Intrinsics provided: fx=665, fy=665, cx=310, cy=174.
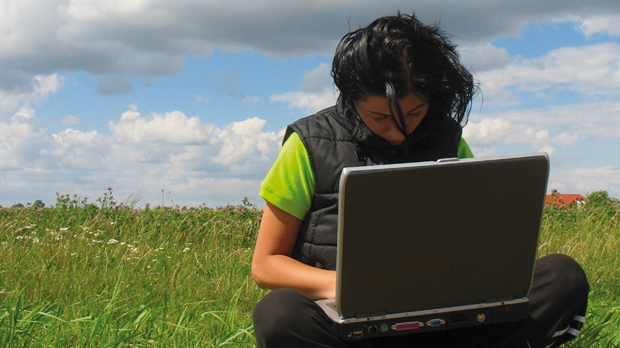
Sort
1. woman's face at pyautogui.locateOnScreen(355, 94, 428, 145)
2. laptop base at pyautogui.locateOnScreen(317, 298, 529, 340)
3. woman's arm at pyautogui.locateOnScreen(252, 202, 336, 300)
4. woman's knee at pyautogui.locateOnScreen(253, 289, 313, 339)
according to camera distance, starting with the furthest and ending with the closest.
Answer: woman's face at pyautogui.locateOnScreen(355, 94, 428, 145), woman's arm at pyautogui.locateOnScreen(252, 202, 336, 300), woman's knee at pyautogui.locateOnScreen(253, 289, 313, 339), laptop base at pyautogui.locateOnScreen(317, 298, 529, 340)

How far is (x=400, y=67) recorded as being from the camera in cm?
250

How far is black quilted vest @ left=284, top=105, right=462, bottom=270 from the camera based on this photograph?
2484 millimetres

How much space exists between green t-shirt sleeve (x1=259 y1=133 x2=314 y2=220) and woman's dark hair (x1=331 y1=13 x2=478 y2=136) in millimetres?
299

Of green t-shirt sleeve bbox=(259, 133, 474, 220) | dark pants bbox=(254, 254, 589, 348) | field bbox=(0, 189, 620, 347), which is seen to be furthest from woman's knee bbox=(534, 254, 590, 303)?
green t-shirt sleeve bbox=(259, 133, 474, 220)

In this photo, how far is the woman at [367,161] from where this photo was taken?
2453 millimetres

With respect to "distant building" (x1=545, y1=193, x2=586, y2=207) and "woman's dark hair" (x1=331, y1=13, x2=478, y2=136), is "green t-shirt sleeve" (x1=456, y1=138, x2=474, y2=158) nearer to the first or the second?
"woman's dark hair" (x1=331, y1=13, x2=478, y2=136)

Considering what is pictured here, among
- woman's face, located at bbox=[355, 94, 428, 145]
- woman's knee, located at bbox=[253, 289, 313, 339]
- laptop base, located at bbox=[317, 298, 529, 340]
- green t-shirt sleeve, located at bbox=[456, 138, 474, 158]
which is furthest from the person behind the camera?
green t-shirt sleeve, located at bbox=[456, 138, 474, 158]

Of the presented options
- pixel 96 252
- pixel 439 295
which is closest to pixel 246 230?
pixel 96 252

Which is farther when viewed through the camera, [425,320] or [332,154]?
[332,154]

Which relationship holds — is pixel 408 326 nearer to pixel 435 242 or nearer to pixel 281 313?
pixel 435 242

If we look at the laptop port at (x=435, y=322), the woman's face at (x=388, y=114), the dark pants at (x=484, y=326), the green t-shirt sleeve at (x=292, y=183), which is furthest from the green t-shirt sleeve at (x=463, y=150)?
the laptop port at (x=435, y=322)

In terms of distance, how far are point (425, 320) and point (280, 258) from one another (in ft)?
2.03

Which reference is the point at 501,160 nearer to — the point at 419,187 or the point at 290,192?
the point at 419,187

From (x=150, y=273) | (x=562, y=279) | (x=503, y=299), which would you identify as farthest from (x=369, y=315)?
(x=150, y=273)
